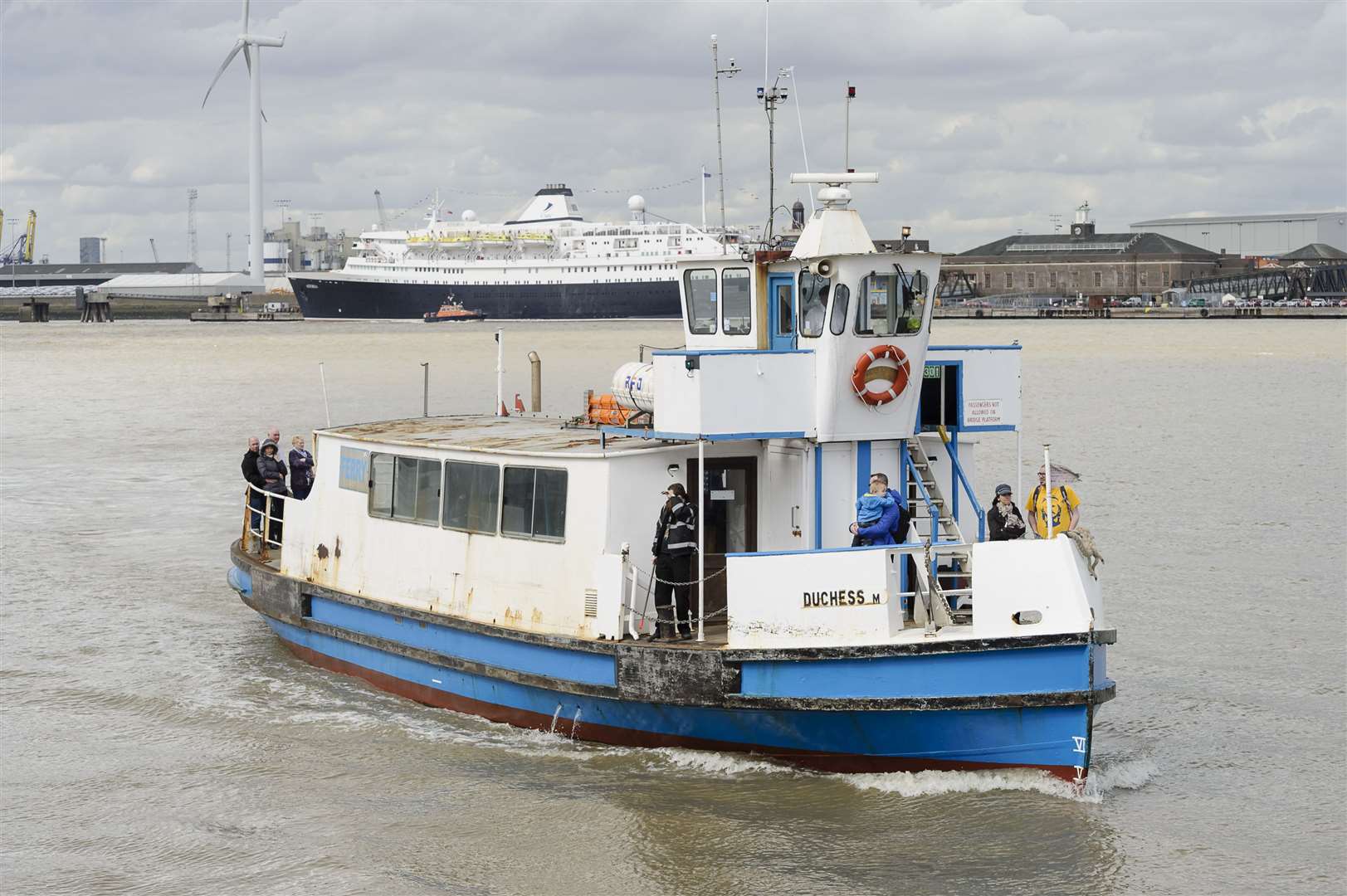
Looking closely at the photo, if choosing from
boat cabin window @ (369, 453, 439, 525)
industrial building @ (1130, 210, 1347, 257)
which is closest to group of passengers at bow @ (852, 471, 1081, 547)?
boat cabin window @ (369, 453, 439, 525)

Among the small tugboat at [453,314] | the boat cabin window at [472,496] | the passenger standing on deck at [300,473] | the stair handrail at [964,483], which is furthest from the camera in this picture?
the small tugboat at [453,314]

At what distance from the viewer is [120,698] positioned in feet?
53.5

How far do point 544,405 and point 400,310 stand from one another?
10169 centimetres

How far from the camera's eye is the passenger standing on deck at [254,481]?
18.9 metres

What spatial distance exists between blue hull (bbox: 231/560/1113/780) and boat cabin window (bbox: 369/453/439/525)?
137 cm

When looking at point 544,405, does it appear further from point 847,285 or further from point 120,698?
point 847,285

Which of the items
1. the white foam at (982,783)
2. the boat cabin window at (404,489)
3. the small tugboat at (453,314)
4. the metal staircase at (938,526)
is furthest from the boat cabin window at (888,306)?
the small tugboat at (453,314)

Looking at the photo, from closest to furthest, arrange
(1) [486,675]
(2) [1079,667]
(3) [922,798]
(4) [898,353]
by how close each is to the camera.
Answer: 1. (2) [1079,667]
2. (3) [922,798]
3. (4) [898,353]
4. (1) [486,675]

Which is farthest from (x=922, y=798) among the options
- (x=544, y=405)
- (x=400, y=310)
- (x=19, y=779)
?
(x=400, y=310)

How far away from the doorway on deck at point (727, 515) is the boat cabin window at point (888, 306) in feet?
5.40

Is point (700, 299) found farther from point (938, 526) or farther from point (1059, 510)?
point (1059, 510)

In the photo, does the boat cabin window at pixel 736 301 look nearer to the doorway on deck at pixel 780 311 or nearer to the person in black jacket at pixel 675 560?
the doorway on deck at pixel 780 311

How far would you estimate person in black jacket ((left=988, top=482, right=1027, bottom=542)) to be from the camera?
1312 cm

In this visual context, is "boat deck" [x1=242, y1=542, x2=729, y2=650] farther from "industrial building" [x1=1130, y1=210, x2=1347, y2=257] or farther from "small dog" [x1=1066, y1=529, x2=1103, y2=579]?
"industrial building" [x1=1130, y1=210, x2=1347, y2=257]
